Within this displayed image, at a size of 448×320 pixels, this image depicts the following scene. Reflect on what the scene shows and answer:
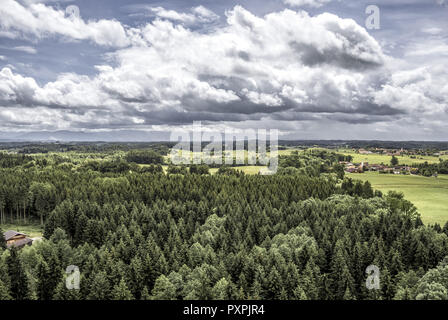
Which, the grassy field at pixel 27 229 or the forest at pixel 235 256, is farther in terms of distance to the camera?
the grassy field at pixel 27 229

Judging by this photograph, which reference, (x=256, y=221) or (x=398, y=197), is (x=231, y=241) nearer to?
(x=256, y=221)
